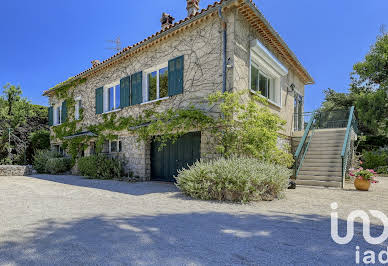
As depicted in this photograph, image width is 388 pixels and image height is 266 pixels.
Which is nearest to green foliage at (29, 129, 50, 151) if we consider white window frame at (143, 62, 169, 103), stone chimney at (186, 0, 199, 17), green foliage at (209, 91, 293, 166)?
white window frame at (143, 62, 169, 103)

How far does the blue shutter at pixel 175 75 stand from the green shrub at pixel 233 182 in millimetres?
3676

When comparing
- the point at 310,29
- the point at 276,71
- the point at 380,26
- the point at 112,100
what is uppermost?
the point at 380,26

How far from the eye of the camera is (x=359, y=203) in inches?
213

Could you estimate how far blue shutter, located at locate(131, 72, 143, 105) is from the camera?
9.86 metres

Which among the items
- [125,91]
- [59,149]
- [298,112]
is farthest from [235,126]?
[59,149]

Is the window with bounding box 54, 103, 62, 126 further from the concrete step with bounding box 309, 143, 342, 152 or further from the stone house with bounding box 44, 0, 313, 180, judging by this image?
the concrete step with bounding box 309, 143, 342, 152

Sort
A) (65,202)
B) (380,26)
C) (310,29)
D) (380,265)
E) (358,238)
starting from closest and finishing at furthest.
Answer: (380,265)
(358,238)
(65,202)
(310,29)
(380,26)

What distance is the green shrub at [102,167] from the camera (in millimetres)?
10102

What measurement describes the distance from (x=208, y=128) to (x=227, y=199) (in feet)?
9.21

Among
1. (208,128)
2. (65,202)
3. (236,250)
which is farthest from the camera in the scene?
(208,128)

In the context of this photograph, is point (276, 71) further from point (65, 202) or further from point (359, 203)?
point (65, 202)

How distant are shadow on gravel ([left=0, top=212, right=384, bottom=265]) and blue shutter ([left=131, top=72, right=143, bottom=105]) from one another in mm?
6719

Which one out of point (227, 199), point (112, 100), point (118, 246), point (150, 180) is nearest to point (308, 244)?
point (118, 246)

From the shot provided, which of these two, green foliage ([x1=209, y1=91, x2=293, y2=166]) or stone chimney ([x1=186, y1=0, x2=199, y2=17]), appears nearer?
green foliage ([x1=209, y1=91, x2=293, y2=166])
